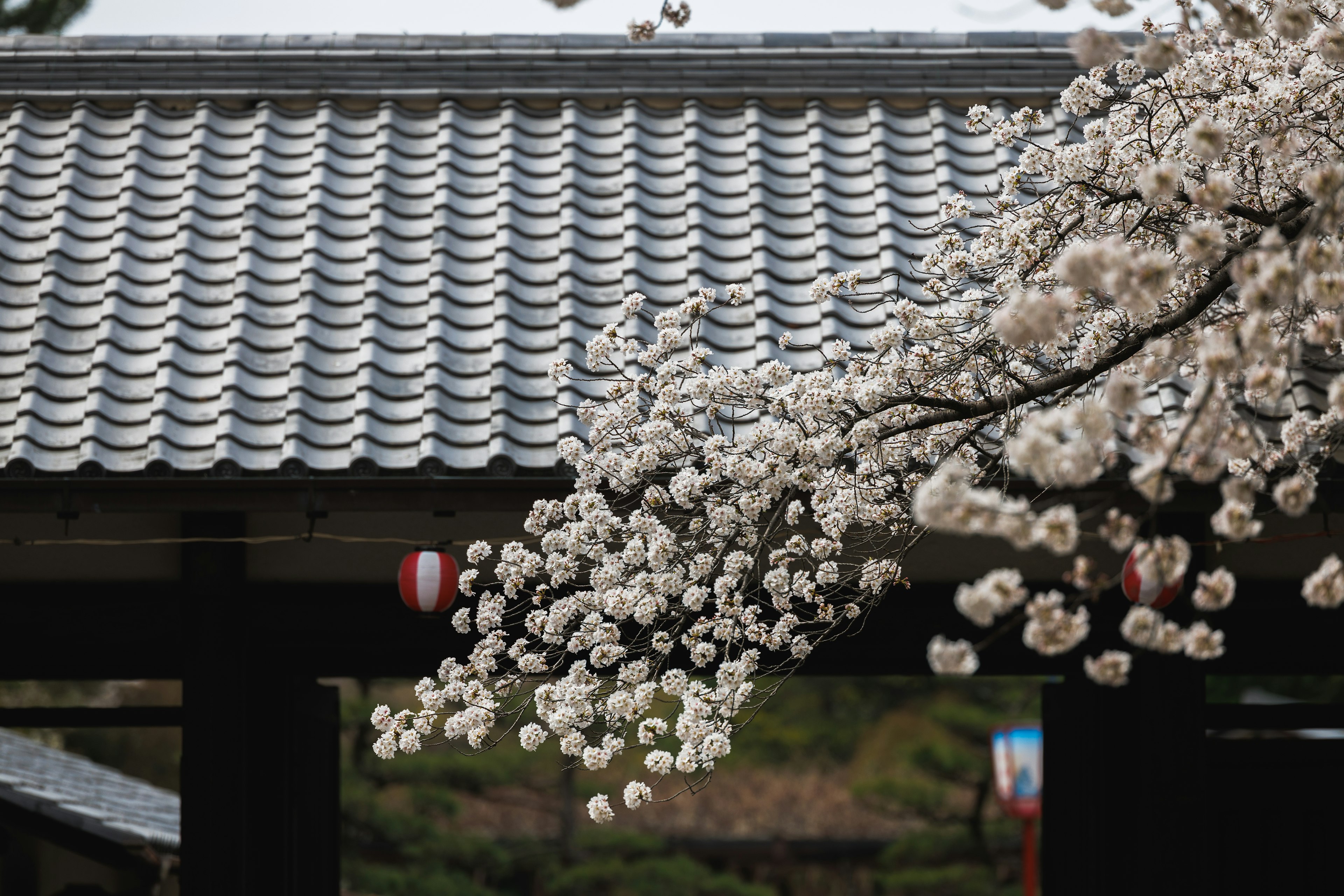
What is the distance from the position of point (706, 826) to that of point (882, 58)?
33.1ft

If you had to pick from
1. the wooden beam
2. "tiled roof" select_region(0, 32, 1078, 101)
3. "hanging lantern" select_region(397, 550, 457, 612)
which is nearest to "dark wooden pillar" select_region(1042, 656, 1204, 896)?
"hanging lantern" select_region(397, 550, 457, 612)

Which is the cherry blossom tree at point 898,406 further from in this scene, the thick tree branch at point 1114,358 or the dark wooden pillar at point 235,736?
the dark wooden pillar at point 235,736

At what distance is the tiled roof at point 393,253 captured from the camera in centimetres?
375

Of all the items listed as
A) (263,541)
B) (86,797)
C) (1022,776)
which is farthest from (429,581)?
(1022,776)

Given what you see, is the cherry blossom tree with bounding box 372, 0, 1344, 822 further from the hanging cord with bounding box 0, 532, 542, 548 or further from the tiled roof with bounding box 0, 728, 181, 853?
the tiled roof with bounding box 0, 728, 181, 853

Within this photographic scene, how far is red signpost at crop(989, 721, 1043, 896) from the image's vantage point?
10422 mm

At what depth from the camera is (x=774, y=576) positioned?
289cm

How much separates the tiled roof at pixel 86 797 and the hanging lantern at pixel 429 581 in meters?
1.99

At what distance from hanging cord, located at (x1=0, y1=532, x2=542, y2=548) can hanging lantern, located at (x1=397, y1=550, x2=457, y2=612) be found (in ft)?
0.43

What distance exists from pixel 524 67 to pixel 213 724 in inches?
121

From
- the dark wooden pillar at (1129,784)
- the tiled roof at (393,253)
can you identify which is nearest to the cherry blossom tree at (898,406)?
the tiled roof at (393,253)

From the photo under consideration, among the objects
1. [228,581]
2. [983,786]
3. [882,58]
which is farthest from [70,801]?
[983,786]

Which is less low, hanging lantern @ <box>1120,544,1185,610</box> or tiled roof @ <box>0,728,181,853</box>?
hanging lantern @ <box>1120,544,1185,610</box>

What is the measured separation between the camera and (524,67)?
5320 mm
